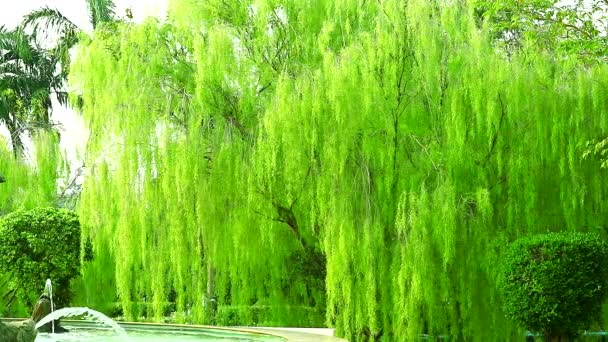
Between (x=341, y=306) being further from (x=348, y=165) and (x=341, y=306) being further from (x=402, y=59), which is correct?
(x=402, y=59)

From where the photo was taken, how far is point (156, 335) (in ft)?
43.0

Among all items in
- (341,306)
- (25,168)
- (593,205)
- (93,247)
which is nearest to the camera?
(341,306)

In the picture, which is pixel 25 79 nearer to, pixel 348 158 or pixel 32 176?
pixel 32 176

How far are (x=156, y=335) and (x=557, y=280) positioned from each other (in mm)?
6064

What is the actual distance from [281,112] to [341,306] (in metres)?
3.25

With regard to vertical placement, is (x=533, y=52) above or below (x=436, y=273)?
above

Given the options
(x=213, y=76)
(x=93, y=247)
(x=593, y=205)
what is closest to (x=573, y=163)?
(x=593, y=205)

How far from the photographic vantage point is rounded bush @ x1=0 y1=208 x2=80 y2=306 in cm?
1809

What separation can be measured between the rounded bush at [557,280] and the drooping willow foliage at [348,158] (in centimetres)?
84

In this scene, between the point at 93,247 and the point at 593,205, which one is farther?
the point at 93,247

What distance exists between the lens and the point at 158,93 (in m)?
15.8

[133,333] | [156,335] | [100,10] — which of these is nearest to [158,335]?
[156,335]

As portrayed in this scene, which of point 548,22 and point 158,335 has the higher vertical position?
point 548,22

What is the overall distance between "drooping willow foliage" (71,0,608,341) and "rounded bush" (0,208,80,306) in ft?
6.77
